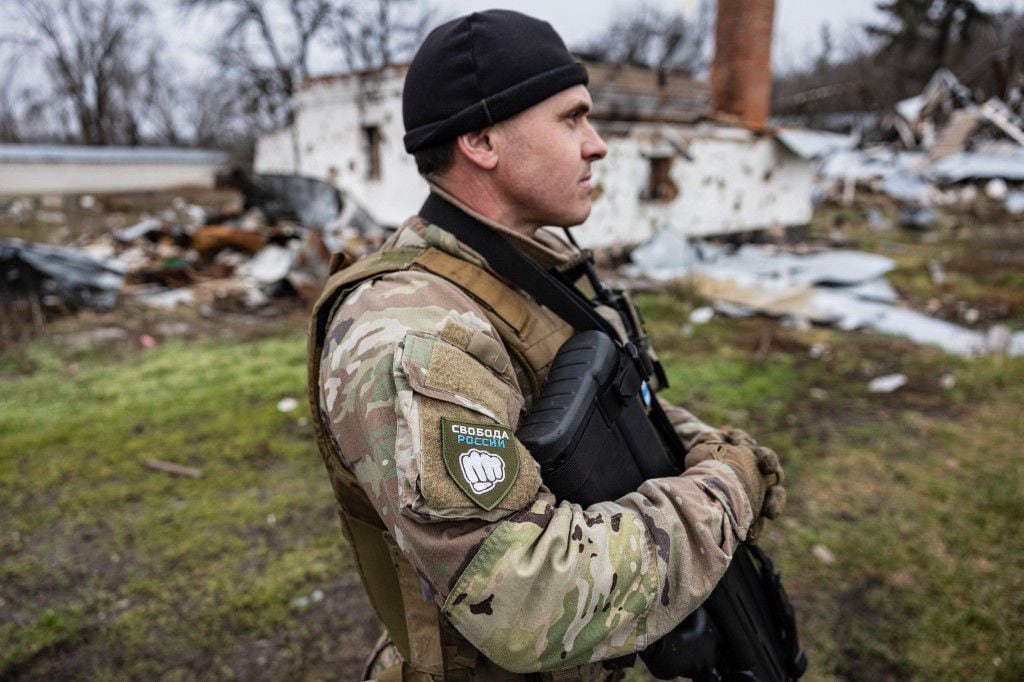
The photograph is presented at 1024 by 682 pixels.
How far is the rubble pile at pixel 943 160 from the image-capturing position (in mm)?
16891

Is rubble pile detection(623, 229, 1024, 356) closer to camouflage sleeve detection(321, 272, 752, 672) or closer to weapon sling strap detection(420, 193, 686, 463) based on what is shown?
weapon sling strap detection(420, 193, 686, 463)

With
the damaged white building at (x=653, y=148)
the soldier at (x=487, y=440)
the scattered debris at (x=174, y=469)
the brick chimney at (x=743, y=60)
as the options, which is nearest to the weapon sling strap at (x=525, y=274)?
the soldier at (x=487, y=440)

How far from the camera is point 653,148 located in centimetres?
1005

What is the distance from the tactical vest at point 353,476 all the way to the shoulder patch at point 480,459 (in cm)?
26

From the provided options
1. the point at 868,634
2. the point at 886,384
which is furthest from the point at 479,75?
the point at 886,384

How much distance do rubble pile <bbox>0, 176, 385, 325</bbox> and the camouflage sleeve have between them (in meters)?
4.31

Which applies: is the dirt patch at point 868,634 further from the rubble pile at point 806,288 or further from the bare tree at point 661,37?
the bare tree at point 661,37

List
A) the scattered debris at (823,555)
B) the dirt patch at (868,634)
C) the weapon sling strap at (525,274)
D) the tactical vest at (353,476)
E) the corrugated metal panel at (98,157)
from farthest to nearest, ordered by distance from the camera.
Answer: the corrugated metal panel at (98,157), the scattered debris at (823,555), the dirt patch at (868,634), the weapon sling strap at (525,274), the tactical vest at (353,476)

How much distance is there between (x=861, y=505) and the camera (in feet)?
10.9

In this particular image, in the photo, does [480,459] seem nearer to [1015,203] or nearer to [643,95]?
[643,95]

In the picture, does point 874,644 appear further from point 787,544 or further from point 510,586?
point 510,586

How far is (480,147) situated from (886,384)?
15.5 feet

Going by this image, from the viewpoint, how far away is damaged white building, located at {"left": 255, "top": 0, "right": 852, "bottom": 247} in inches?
379

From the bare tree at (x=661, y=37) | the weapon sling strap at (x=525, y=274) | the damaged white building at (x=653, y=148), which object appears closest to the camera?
the weapon sling strap at (x=525, y=274)
